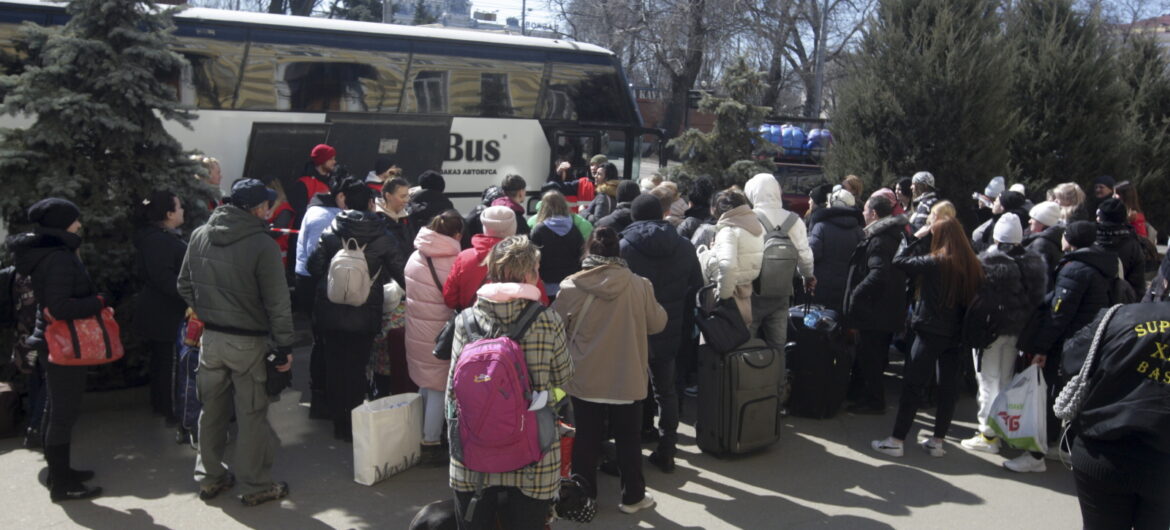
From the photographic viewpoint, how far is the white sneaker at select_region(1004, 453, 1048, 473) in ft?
19.7

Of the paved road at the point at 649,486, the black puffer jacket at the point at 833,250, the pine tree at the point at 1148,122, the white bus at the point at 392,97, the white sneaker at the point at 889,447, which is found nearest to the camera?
the paved road at the point at 649,486

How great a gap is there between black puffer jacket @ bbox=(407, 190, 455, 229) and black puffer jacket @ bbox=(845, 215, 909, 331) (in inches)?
130

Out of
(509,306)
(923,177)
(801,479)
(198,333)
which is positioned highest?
(923,177)

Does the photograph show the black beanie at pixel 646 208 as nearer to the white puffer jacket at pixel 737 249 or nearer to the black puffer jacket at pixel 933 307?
the white puffer jacket at pixel 737 249

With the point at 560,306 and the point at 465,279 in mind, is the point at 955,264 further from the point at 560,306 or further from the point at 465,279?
the point at 465,279

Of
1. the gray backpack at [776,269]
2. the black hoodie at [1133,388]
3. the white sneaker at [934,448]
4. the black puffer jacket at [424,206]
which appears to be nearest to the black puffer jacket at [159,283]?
the black puffer jacket at [424,206]

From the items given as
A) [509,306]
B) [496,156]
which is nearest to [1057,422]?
[509,306]

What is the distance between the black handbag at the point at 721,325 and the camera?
19.0ft

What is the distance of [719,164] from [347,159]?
4.93 meters

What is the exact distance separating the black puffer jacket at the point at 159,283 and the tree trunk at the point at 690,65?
2394cm

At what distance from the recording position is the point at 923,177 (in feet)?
28.8

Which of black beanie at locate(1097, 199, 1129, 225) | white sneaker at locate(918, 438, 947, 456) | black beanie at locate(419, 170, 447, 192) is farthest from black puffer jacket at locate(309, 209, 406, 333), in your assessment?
black beanie at locate(1097, 199, 1129, 225)

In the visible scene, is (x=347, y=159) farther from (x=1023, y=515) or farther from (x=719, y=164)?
(x=1023, y=515)

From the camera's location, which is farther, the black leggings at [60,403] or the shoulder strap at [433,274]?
the shoulder strap at [433,274]
